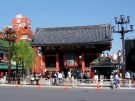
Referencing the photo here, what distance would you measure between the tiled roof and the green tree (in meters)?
7.72

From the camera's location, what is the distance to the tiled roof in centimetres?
5137

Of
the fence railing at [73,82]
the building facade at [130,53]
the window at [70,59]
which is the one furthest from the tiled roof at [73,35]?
the fence railing at [73,82]

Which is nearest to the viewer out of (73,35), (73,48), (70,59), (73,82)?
(73,82)

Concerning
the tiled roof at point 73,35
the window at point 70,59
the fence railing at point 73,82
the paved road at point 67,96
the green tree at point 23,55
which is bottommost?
the paved road at point 67,96

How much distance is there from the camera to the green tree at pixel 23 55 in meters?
62.9

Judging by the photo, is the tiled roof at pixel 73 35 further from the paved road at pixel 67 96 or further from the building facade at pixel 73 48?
the paved road at pixel 67 96

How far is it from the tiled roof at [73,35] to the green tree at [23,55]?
772cm

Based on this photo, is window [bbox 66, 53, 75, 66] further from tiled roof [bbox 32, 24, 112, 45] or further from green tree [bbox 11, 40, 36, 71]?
green tree [bbox 11, 40, 36, 71]

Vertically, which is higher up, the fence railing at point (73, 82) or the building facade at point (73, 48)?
the building facade at point (73, 48)

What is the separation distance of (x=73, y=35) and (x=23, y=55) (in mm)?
13763

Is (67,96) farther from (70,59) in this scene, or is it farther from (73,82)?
(70,59)

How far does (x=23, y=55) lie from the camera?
64125 mm

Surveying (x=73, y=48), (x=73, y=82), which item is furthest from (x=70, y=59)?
(x=73, y=82)

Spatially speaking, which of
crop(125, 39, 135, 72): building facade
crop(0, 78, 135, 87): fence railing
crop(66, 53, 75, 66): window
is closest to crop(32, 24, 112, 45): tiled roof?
crop(66, 53, 75, 66): window
